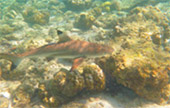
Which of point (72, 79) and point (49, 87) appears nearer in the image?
point (72, 79)

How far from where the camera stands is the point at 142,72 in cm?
372

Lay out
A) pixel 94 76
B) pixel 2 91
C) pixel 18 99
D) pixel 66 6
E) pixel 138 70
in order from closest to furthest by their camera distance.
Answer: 1. pixel 138 70
2. pixel 94 76
3. pixel 18 99
4. pixel 2 91
5. pixel 66 6

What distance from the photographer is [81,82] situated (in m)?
3.91

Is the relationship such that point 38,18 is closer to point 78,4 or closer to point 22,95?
point 78,4

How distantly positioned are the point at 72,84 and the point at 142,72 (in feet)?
7.46

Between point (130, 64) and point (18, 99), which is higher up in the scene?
point (130, 64)

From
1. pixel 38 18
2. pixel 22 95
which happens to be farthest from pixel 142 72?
pixel 38 18

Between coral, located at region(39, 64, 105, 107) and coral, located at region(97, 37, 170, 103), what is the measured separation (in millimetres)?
611

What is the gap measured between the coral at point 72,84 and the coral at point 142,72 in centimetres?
61

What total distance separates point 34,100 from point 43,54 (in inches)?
69.8

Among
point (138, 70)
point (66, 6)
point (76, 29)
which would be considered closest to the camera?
point (138, 70)

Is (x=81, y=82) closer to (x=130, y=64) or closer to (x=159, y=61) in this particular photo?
(x=130, y=64)

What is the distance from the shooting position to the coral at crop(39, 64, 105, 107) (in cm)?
392

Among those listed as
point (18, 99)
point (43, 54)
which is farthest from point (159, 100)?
point (18, 99)
